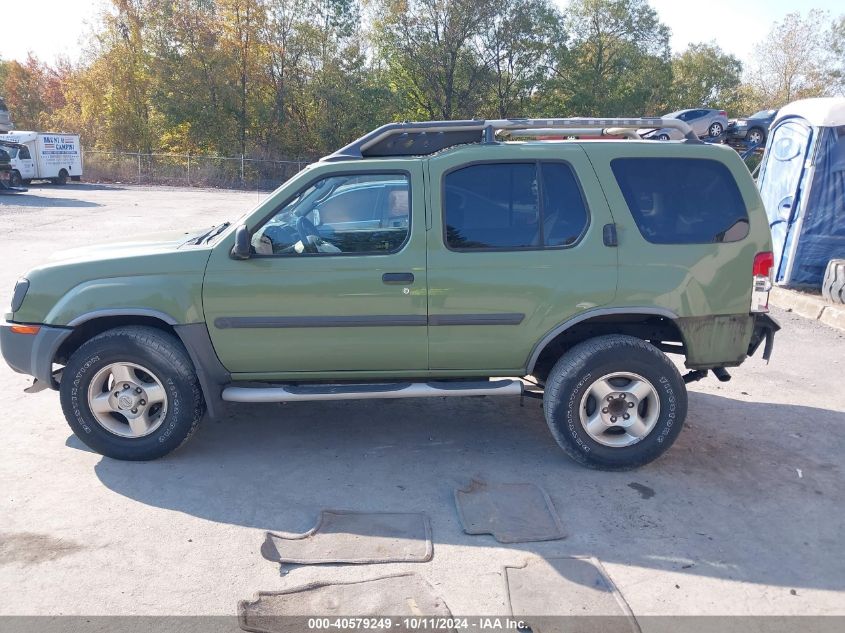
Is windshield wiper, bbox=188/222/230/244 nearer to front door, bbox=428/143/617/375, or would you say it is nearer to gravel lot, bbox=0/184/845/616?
gravel lot, bbox=0/184/845/616

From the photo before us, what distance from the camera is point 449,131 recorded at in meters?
4.84

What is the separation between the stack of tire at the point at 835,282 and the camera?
350 inches

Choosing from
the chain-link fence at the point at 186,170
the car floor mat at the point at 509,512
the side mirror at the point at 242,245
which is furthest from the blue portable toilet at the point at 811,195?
the chain-link fence at the point at 186,170

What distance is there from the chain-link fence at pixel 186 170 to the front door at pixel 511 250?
3203 centimetres

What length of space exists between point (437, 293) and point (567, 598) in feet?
6.43

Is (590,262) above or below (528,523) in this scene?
above

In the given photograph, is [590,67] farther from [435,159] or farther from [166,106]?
[435,159]

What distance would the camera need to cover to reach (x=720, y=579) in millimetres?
3465

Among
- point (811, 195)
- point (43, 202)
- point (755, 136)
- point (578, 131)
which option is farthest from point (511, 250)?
point (43, 202)

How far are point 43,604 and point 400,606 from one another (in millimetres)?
1633

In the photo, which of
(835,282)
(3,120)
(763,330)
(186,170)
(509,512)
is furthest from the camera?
(186,170)

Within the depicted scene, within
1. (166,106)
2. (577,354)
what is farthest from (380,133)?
(166,106)

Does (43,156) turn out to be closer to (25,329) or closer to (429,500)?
(25,329)

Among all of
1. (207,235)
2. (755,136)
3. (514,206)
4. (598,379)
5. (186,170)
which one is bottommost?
(598,379)
